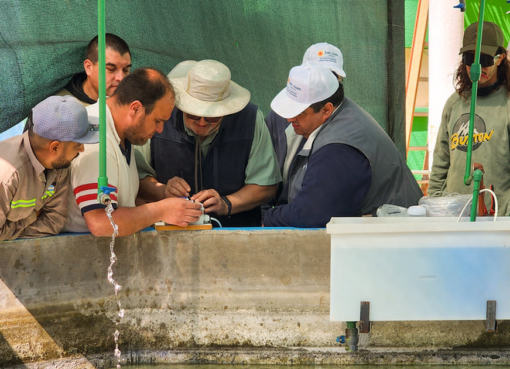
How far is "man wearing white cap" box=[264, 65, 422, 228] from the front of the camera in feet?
11.8

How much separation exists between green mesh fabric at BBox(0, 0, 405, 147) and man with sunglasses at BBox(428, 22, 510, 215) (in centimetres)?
90

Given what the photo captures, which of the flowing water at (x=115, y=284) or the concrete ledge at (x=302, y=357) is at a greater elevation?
the flowing water at (x=115, y=284)

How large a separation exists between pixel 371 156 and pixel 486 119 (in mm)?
1207

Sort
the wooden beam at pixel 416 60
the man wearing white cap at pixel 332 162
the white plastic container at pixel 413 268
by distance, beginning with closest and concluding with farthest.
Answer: the white plastic container at pixel 413 268 < the man wearing white cap at pixel 332 162 < the wooden beam at pixel 416 60

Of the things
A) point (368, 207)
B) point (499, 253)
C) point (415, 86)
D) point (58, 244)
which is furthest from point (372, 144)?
point (415, 86)

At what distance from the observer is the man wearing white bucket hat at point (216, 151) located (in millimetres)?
4078

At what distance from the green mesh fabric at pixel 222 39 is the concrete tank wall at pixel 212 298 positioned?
1.13 metres

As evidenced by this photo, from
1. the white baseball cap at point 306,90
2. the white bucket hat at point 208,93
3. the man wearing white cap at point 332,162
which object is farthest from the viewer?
the white bucket hat at point 208,93

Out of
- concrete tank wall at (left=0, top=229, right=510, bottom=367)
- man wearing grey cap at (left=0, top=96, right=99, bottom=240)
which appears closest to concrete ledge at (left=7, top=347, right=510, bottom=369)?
concrete tank wall at (left=0, top=229, right=510, bottom=367)

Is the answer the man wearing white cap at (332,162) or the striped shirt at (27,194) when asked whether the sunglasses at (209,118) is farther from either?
the striped shirt at (27,194)

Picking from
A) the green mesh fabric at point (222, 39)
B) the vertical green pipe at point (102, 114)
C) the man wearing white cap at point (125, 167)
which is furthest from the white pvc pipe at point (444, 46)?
the vertical green pipe at point (102, 114)

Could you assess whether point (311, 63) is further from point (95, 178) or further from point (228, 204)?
point (95, 178)

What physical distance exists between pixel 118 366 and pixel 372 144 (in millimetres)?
1801

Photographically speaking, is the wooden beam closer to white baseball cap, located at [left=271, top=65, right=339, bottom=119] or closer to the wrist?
white baseball cap, located at [left=271, top=65, right=339, bottom=119]
